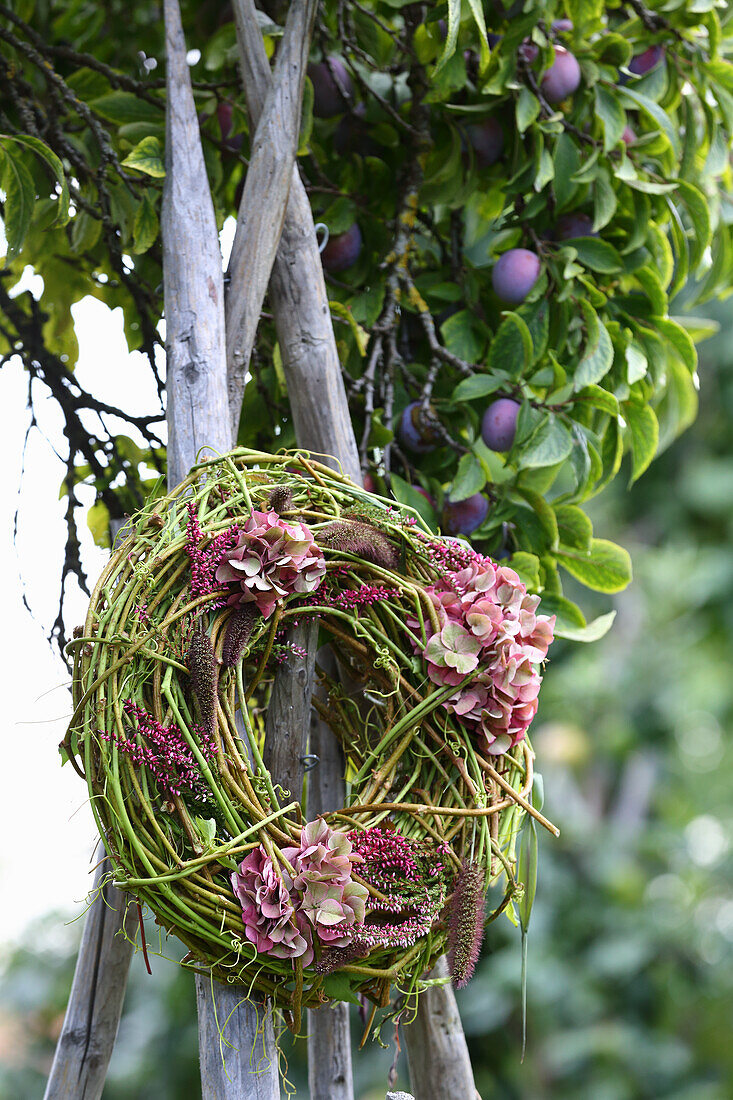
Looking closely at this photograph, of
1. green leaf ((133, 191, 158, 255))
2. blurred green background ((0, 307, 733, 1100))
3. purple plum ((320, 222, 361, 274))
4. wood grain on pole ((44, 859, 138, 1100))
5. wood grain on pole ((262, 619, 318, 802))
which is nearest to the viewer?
wood grain on pole ((262, 619, 318, 802))

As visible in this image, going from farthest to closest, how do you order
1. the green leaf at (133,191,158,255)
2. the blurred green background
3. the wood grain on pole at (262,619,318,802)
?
the blurred green background → the green leaf at (133,191,158,255) → the wood grain on pole at (262,619,318,802)

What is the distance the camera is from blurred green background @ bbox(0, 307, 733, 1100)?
9.02ft

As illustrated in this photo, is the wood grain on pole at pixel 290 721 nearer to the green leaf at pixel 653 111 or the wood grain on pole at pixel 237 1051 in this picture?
the wood grain on pole at pixel 237 1051

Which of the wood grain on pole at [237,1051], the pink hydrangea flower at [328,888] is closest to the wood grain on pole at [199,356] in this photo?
the wood grain on pole at [237,1051]

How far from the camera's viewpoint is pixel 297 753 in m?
0.65

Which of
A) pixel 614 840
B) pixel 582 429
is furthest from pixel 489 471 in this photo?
pixel 614 840

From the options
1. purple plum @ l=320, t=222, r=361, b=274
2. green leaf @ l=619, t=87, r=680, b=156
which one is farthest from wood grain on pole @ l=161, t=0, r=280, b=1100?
green leaf @ l=619, t=87, r=680, b=156

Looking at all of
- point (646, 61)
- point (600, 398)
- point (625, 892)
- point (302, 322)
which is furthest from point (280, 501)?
point (625, 892)

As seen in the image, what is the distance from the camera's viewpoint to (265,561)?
21.7 inches

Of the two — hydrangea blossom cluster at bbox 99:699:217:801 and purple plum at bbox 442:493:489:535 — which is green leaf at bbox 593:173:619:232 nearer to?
purple plum at bbox 442:493:489:535

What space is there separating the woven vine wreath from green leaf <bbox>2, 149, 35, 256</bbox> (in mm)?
354

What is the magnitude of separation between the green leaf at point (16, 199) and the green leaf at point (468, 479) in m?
0.46

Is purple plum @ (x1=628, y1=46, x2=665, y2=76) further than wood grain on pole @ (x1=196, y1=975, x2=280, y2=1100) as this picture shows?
Yes

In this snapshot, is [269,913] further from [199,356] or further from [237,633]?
[199,356]
